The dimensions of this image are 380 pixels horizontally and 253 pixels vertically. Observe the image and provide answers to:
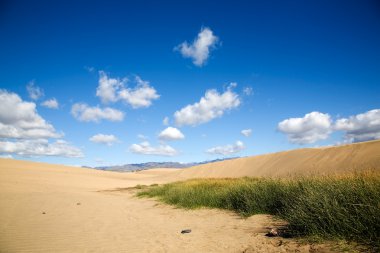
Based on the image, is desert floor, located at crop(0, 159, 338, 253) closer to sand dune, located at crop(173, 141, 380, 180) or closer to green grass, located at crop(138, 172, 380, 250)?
green grass, located at crop(138, 172, 380, 250)

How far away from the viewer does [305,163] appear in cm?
4206

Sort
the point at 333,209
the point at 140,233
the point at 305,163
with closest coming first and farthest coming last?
the point at 333,209, the point at 140,233, the point at 305,163

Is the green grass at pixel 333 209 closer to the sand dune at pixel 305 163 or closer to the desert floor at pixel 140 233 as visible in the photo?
the desert floor at pixel 140 233

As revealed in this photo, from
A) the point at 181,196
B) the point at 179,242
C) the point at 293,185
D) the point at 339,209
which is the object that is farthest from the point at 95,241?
the point at 181,196

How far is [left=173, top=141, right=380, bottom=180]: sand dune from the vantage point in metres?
31.5

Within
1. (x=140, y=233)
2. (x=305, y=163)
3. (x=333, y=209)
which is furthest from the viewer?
(x=305, y=163)

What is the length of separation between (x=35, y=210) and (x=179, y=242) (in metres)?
8.27

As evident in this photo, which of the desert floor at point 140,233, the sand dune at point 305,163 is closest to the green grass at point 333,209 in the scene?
the desert floor at point 140,233

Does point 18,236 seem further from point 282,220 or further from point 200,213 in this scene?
point 282,220

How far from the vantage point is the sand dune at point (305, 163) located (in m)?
31.5

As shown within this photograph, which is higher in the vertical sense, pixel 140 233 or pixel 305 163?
pixel 305 163

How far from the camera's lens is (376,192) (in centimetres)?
513

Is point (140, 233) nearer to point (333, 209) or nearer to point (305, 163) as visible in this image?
point (333, 209)

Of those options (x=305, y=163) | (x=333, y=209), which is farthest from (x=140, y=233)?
(x=305, y=163)
